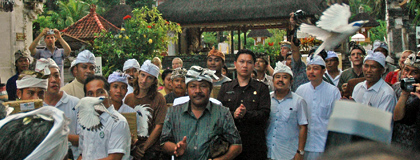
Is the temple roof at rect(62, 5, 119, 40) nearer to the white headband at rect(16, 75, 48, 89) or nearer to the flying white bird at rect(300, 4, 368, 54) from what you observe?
the white headband at rect(16, 75, 48, 89)

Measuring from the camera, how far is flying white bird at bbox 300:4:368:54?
9.09ft

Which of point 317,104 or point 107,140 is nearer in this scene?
point 107,140

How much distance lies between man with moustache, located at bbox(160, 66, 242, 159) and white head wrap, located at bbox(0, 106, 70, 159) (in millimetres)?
1933

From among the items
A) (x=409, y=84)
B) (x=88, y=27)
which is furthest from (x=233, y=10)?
(x=409, y=84)

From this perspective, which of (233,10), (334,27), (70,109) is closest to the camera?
(334,27)

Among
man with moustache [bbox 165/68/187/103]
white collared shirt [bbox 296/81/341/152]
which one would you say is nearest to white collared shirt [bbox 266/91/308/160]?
white collared shirt [bbox 296/81/341/152]

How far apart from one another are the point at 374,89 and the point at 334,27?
2257 millimetres

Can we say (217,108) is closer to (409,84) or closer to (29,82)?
(29,82)

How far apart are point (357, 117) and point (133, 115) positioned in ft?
12.4

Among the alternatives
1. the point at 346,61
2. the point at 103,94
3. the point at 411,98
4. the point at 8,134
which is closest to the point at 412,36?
the point at 346,61

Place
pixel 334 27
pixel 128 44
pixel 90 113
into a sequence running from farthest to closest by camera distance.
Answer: pixel 128 44 → pixel 90 113 → pixel 334 27

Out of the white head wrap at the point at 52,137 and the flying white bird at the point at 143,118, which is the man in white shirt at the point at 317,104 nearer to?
the flying white bird at the point at 143,118

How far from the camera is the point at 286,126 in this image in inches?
187

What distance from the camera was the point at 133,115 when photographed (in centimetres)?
452
